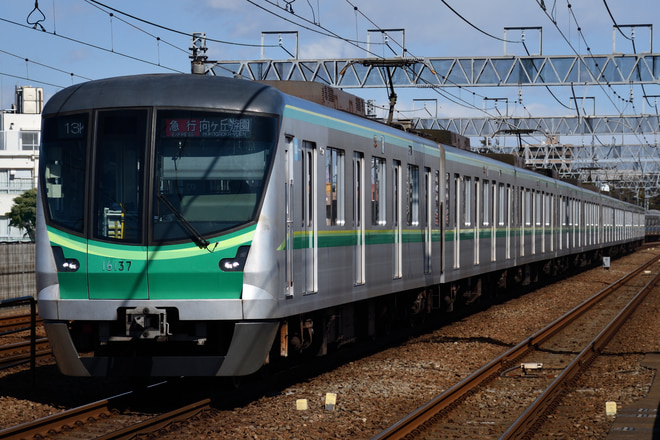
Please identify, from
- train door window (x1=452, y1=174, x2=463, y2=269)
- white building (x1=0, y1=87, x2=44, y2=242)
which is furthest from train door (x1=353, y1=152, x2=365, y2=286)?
white building (x1=0, y1=87, x2=44, y2=242)

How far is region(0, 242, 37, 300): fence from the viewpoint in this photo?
23.1 m

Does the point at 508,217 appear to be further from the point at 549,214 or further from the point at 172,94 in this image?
the point at 172,94

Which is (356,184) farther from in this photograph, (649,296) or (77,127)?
(649,296)

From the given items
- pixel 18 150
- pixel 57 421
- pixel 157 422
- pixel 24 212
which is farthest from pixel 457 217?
pixel 18 150

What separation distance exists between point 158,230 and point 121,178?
60cm

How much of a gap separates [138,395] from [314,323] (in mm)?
2327

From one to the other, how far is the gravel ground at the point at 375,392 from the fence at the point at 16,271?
1144 centimetres

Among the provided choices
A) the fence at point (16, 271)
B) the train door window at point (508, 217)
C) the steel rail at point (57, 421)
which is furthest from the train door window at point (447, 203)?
the fence at point (16, 271)

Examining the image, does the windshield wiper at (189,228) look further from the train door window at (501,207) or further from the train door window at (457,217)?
the train door window at (501,207)

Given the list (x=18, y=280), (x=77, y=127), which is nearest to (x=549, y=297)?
(x=18, y=280)

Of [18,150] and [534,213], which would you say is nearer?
[534,213]

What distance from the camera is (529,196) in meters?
25.0

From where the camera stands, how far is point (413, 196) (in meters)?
14.4

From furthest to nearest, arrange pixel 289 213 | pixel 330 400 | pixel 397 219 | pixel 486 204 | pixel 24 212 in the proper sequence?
pixel 24 212, pixel 486 204, pixel 397 219, pixel 289 213, pixel 330 400
